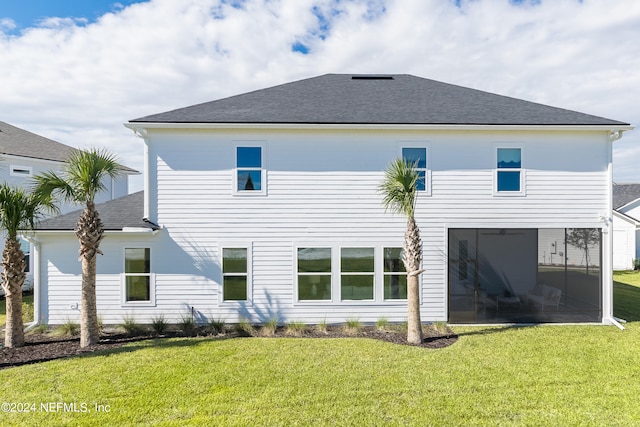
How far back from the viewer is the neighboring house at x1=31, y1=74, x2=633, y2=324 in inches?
380

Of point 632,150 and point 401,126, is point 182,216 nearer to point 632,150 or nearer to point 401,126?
point 401,126

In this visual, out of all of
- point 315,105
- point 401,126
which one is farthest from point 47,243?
point 401,126

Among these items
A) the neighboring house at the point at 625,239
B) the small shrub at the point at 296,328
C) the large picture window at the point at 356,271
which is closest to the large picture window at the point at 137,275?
the small shrub at the point at 296,328

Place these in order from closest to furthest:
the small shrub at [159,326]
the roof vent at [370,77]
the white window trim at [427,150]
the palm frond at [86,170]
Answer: the palm frond at [86,170] < the small shrub at [159,326] < the white window trim at [427,150] < the roof vent at [370,77]

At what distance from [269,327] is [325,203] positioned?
12.9 feet

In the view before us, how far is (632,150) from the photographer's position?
3766cm

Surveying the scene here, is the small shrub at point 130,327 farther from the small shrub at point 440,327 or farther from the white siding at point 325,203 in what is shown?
the small shrub at point 440,327

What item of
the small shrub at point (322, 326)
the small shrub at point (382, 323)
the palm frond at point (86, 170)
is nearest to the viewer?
the palm frond at point (86, 170)

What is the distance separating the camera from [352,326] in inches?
375

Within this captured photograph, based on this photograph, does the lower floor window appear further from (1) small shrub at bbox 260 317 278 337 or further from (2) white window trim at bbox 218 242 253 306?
(2) white window trim at bbox 218 242 253 306

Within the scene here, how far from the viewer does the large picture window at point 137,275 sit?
969cm

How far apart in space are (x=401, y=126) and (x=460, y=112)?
2.19 m

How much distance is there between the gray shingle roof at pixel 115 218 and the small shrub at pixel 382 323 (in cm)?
703

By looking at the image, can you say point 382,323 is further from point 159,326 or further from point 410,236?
point 159,326
